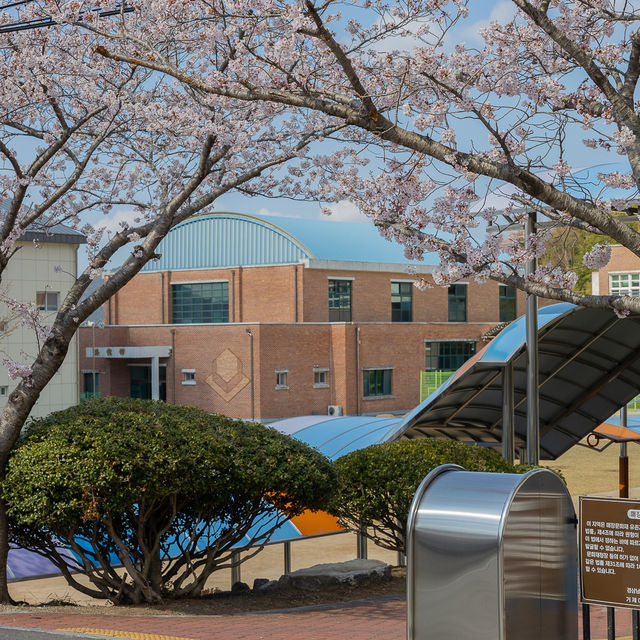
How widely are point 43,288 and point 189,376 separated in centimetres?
1755

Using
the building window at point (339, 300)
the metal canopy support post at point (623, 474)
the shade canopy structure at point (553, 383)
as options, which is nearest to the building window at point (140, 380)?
the building window at point (339, 300)

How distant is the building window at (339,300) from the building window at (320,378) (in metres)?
4.52

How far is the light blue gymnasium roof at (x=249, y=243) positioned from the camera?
53.4 m

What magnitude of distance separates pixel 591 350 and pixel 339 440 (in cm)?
503

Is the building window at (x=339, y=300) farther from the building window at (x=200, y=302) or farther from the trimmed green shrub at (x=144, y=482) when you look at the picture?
the trimmed green shrub at (x=144, y=482)

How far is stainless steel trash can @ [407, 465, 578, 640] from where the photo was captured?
237 inches

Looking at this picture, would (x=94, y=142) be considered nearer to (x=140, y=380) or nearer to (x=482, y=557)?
(x=482, y=557)

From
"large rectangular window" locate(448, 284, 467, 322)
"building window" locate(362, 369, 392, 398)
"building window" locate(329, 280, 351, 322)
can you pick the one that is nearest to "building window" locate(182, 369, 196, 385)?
"building window" locate(329, 280, 351, 322)

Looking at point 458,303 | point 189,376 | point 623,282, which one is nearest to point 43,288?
point 189,376

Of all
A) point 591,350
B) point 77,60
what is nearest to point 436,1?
point 77,60

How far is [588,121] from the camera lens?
25.1 feet

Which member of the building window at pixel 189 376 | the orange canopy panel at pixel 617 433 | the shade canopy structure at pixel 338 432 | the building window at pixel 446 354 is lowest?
the orange canopy panel at pixel 617 433

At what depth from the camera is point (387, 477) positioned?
11742 mm

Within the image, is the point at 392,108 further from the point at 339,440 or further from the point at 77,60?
the point at 339,440
